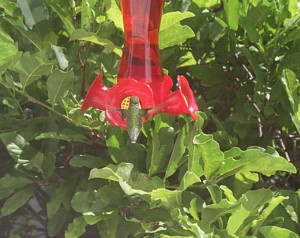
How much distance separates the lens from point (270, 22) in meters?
0.83

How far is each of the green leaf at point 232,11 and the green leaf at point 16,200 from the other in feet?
1.14

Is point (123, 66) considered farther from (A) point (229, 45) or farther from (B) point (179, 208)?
(A) point (229, 45)

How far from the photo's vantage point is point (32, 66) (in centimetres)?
67

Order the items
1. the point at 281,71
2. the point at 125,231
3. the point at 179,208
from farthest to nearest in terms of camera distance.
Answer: the point at 281,71, the point at 125,231, the point at 179,208

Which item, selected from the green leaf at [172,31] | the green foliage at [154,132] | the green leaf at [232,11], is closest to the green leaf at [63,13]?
the green foliage at [154,132]

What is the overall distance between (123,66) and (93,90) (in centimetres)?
5

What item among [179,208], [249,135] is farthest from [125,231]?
[249,135]

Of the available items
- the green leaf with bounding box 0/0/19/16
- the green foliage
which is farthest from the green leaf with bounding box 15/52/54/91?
the green leaf with bounding box 0/0/19/16

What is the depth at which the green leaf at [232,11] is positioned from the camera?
2.65 ft

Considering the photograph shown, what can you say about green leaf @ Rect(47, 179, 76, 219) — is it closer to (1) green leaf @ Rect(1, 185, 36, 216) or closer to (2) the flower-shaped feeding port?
(1) green leaf @ Rect(1, 185, 36, 216)

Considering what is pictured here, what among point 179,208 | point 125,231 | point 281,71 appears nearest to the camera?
point 179,208

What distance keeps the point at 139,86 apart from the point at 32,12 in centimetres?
25

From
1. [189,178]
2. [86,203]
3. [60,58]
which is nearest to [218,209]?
[189,178]

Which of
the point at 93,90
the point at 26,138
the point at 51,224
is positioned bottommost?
the point at 51,224
